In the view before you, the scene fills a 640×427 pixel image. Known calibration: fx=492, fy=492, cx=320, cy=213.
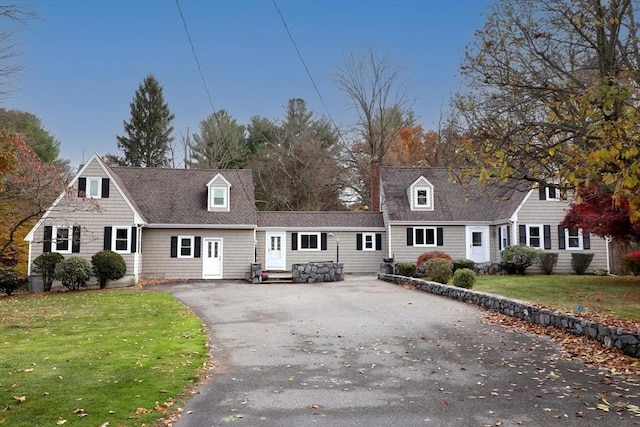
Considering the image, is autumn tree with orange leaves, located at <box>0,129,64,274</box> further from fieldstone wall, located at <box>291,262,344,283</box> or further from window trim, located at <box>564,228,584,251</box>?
window trim, located at <box>564,228,584,251</box>

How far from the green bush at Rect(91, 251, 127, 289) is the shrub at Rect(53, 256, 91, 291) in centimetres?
41

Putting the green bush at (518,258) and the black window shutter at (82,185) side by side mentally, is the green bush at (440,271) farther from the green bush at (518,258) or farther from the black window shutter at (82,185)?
the black window shutter at (82,185)

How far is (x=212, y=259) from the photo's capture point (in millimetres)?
26156

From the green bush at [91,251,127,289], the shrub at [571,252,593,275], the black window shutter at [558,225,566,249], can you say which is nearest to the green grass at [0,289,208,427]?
the green bush at [91,251,127,289]

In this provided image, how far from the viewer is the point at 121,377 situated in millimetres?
6859

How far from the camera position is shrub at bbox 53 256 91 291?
21172mm

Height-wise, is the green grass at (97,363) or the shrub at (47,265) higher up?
the shrub at (47,265)

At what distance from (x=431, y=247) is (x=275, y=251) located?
356 inches

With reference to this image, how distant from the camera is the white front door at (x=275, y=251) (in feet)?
93.1

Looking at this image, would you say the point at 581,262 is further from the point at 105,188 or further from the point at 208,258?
the point at 105,188

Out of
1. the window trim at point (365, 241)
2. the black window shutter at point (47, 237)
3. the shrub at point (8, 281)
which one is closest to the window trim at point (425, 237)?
the window trim at point (365, 241)

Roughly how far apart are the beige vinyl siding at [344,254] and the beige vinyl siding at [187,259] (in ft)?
6.64

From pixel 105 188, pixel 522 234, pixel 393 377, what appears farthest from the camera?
pixel 522 234

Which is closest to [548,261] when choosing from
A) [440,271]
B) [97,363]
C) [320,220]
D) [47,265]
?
[440,271]
